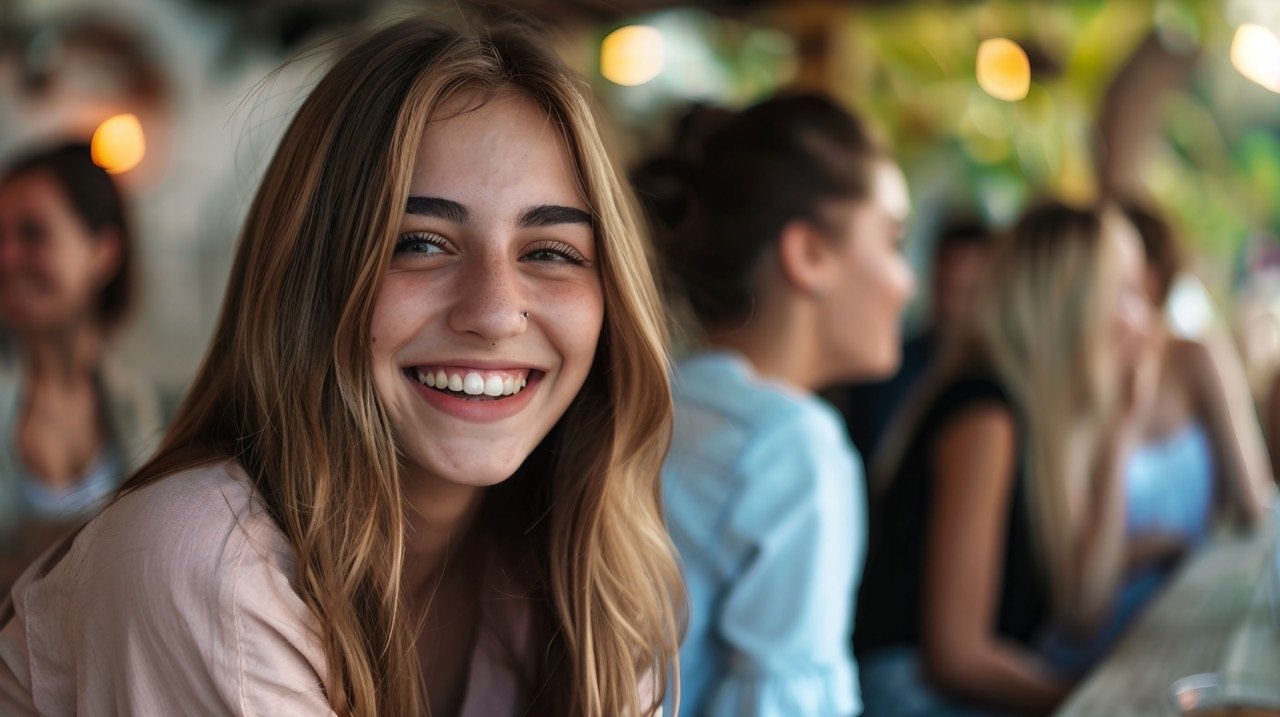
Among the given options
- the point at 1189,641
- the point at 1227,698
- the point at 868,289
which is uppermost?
the point at 868,289

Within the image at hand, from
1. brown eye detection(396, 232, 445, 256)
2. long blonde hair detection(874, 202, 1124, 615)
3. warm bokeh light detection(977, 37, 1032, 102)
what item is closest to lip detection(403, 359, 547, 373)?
brown eye detection(396, 232, 445, 256)

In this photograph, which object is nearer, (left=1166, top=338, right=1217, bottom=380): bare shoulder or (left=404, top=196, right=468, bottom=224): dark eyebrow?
(left=404, top=196, right=468, bottom=224): dark eyebrow

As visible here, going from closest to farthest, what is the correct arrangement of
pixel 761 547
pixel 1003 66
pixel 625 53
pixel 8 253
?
pixel 761 547
pixel 8 253
pixel 625 53
pixel 1003 66

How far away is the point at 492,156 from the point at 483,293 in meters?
0.14

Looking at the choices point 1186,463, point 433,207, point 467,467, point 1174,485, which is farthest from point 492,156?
point 1186,463

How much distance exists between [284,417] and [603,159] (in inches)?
16.3

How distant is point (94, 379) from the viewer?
118 inches

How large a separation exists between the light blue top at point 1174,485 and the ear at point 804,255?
149 centimetres

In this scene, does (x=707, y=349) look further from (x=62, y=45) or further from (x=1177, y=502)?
(x=62, y=45)

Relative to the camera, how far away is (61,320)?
9.44 ft

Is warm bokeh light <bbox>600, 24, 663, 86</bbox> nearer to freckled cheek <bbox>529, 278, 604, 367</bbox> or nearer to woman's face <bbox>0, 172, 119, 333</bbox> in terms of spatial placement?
woman's face <bbox>0, 172, 119, 333</bbox>

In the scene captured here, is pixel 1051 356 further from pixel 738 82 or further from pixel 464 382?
pixel 738 82

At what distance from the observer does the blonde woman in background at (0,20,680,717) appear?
1.00 m

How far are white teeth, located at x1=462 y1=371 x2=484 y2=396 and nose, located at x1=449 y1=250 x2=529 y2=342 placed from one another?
44 mm
